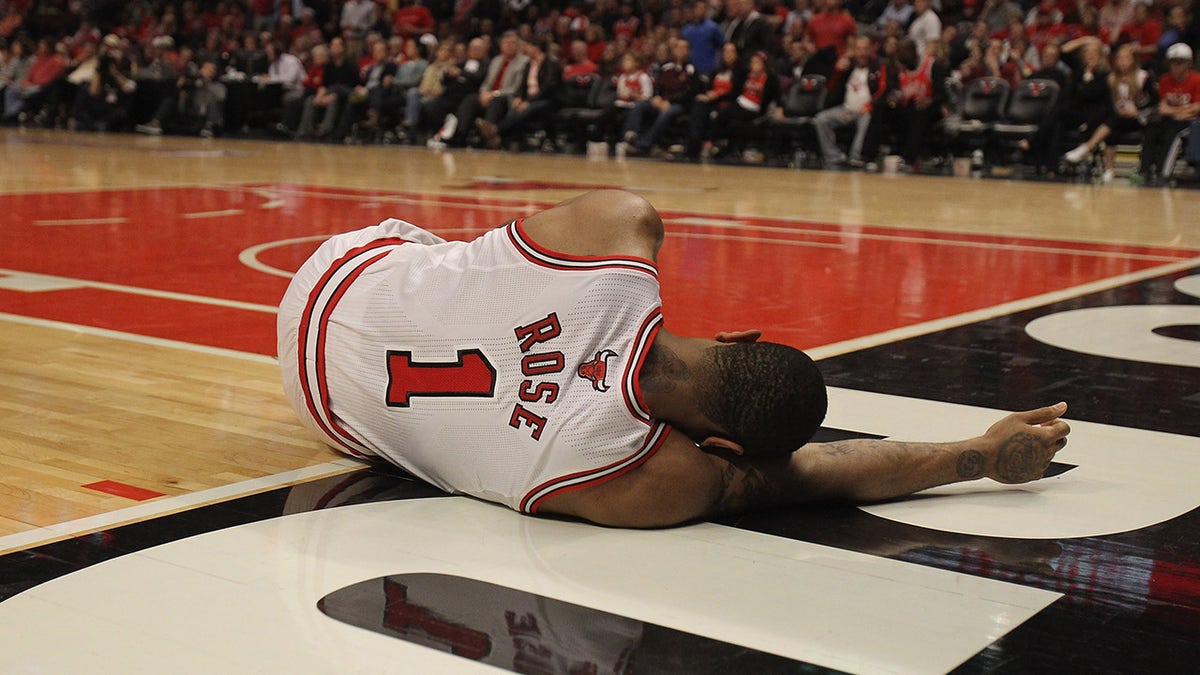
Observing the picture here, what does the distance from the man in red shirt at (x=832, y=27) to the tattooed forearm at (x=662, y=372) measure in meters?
13.4

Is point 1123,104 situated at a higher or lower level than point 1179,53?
lower

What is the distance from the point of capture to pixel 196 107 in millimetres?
20781

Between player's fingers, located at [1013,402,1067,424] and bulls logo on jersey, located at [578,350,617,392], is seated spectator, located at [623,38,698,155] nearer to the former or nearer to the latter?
player's fingers, located at [1013,402,1067,424]

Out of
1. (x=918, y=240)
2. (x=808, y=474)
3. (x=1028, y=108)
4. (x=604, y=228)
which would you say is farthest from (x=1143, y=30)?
(x=604, y=228)

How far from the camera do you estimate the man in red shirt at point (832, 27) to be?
15.6 m

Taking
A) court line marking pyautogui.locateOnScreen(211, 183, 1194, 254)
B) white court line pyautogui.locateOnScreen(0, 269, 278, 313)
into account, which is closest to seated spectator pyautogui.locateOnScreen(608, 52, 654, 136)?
court line marking pyautogui.locateOnScreen(211, 183, 1194, 254)

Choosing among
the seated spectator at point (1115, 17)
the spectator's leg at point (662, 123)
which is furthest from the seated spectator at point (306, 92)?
the seated spectator at point (1115, 17)

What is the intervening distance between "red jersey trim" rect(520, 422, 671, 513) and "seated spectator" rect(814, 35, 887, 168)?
40.6 feet

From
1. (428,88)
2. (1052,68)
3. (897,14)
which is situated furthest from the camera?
(428,88)

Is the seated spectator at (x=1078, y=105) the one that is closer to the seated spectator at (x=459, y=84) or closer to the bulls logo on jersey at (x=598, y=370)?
the seated spectator at (x=459, y=84)

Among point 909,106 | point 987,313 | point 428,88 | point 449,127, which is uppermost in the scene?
point 909,106

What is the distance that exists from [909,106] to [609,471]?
12.5m

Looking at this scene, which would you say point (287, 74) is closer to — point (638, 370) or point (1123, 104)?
point (1123, 104)

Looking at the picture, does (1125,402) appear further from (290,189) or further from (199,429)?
(290,189)
